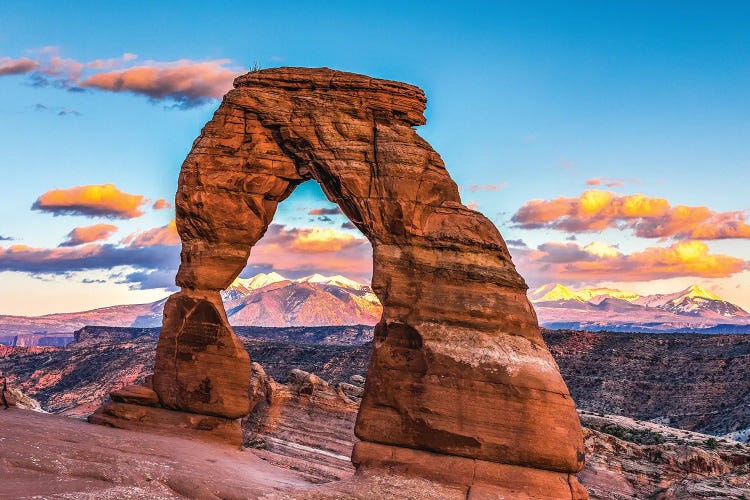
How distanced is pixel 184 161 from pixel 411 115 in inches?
325

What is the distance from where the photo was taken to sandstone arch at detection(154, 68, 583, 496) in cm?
2397

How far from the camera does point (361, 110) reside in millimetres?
27547

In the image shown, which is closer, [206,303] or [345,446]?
[206,303]

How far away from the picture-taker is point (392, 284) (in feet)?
84.7

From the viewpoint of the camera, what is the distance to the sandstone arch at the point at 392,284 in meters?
24.0

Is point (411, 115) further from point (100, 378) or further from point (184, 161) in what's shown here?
point (100, 378)

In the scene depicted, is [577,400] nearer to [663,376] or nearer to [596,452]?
[663,376]

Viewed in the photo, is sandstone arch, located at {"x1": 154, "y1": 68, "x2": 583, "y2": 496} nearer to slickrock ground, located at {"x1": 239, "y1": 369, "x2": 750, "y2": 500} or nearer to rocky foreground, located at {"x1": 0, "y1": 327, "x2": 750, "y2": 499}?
rocky foreground, located at {"x1": 0, "y1": 327, "x2": 750, "y2": 499}

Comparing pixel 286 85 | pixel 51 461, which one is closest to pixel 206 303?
pixel 286 85

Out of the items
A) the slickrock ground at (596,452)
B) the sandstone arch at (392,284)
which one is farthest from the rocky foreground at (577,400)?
the sandstone arch at (392,284)

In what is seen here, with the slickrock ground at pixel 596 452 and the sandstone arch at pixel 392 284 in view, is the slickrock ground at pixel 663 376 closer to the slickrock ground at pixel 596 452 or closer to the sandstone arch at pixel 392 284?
the slickrock ground at pixel 596 452

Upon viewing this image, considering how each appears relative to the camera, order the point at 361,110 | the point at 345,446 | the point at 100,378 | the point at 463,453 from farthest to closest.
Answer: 1. the point at 100,378
2. the point at 345,446
3. the point at 361,110
4. the point at 463,453

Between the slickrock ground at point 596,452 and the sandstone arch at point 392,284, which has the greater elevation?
the sandstone arch at point 392,284

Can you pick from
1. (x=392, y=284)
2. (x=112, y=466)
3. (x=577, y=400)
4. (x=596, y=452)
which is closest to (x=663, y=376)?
(x=577, y=400)
